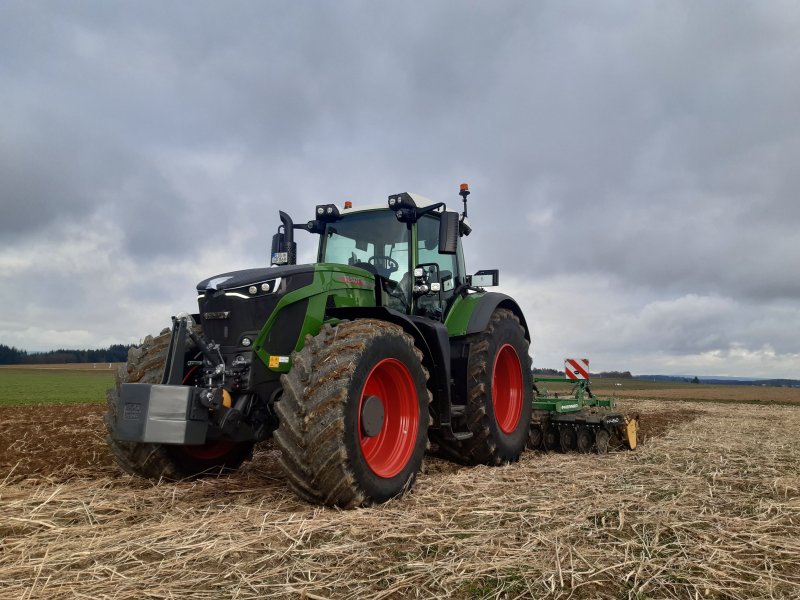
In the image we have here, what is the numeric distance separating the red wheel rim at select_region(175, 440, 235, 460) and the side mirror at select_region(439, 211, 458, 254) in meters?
2.73

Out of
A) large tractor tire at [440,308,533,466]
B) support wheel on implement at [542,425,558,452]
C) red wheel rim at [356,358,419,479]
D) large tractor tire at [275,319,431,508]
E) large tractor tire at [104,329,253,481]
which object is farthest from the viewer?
support wheel on implement at [542,425,558,452]

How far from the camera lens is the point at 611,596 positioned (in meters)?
2.92

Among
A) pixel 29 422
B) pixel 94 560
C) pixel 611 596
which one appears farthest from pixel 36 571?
pixel 29 422

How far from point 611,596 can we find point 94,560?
9.01 feet

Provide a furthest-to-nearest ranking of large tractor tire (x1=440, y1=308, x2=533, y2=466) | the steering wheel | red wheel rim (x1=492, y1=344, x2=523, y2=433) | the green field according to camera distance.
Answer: the green field, red wheel rim (x1=492, y1=344, x2=523, y2=433), the steering wheel, large tractor tire (x1=440, y1=308, x2=533, y2=466)

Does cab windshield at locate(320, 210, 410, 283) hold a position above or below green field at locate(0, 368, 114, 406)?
above

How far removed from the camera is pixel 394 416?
5258mm

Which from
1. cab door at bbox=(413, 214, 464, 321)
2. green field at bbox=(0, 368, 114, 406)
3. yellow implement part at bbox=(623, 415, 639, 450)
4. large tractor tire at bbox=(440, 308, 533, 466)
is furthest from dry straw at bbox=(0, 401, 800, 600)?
green field at bbox=(0, 368, 114, 406)

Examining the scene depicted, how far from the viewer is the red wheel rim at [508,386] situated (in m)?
7.41

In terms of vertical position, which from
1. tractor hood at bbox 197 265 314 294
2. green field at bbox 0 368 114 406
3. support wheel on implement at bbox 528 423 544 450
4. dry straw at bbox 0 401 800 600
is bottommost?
dry straw at bbox 0 401 800 600

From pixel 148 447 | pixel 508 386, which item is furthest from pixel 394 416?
pixel 508 386

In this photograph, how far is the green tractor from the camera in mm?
4254

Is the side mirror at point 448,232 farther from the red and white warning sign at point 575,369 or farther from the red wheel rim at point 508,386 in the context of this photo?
the red and white warning sign at point 575,369

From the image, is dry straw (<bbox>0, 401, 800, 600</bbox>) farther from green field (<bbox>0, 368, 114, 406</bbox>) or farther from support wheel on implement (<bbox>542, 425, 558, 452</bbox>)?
green field (<bbox>0, 368, 114, 406</bbox>)
